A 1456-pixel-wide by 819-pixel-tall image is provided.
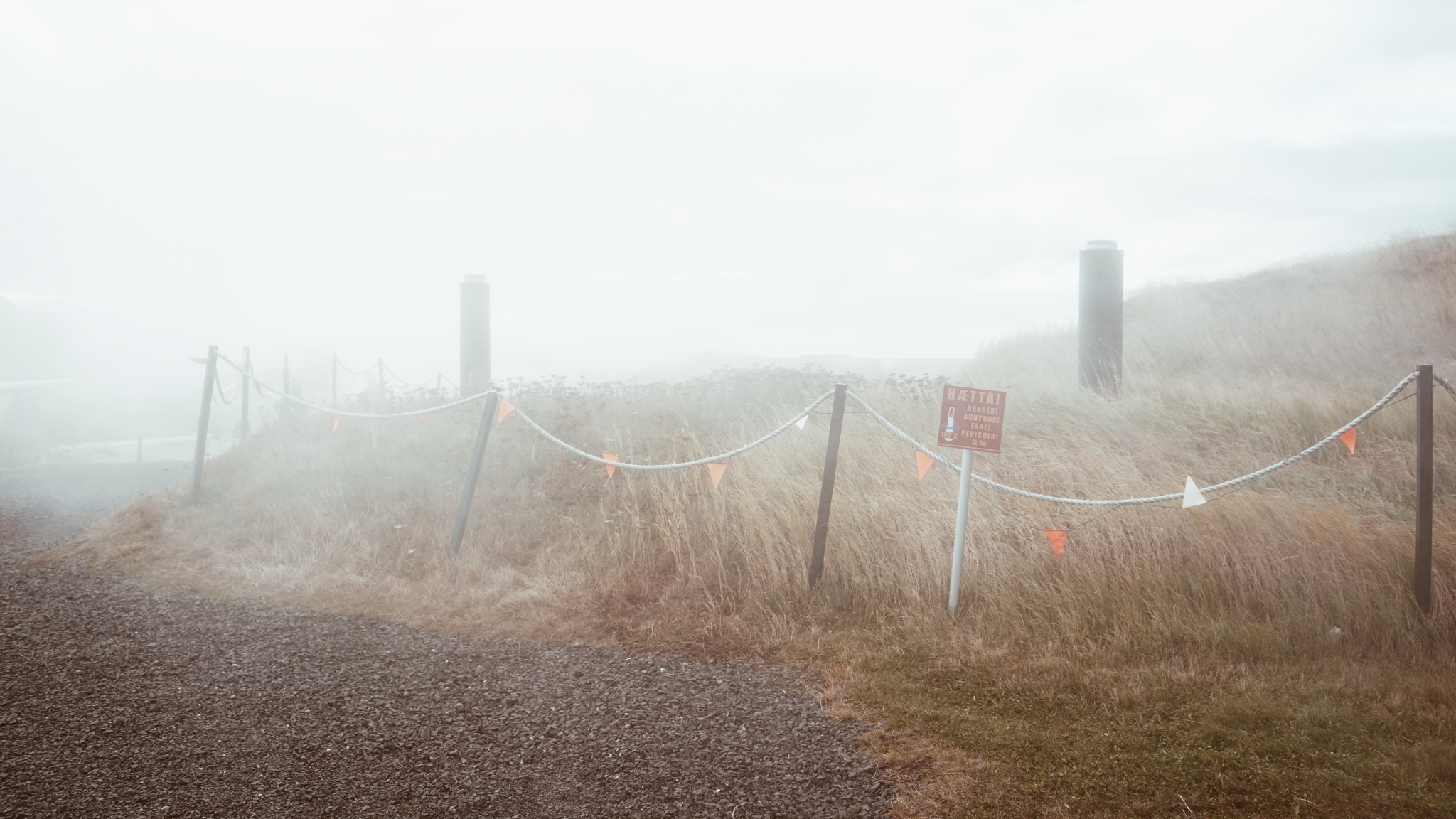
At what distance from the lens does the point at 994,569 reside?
16.7 feet

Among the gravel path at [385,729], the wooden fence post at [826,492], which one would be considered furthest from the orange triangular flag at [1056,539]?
the gravel path at [385,729]

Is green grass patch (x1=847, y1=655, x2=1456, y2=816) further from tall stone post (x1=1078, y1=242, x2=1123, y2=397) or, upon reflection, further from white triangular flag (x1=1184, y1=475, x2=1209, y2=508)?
tall stone post (x1=1078, y1=242, x2=1123, y2=397)

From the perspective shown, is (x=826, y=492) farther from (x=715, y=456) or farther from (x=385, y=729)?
(x=385, y=729)

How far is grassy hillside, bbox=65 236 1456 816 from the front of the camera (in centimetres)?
331

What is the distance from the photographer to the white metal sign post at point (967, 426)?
4.93 metres

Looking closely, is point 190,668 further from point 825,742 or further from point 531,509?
point 825,742

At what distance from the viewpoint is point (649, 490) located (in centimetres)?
701

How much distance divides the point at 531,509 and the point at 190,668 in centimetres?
315

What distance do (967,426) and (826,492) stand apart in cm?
108

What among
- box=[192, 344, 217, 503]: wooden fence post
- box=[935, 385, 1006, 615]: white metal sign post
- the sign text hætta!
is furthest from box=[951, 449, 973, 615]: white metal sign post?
box=[192, 344, 217, 503]: wooden fence post

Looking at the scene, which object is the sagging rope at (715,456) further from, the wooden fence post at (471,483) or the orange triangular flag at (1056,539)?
the orange triangular flag at (1056,539)

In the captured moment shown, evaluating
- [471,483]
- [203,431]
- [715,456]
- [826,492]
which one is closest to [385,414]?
A: [203,431]

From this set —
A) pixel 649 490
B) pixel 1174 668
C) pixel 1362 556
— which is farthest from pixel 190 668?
pixel 1362 556

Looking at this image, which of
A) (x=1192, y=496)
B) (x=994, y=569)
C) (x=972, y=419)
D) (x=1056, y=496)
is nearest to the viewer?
(x=1192, y=496)
